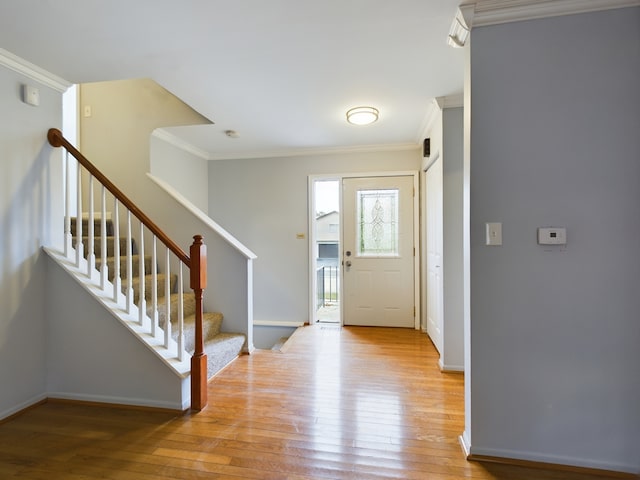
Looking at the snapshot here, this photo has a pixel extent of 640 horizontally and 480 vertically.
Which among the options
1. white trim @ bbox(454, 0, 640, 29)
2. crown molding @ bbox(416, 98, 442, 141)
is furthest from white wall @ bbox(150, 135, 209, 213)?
white trim @ bbox(454, 0, 640, 29)

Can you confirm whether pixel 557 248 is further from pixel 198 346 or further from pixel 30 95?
pixel 30 95

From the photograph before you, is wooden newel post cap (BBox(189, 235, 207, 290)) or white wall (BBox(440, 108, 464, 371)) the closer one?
wooden newel post cap (BBox(189, 235, 207, 290))

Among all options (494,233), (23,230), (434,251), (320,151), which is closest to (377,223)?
(434,251)

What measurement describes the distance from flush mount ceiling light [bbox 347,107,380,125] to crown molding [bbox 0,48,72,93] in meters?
2.21

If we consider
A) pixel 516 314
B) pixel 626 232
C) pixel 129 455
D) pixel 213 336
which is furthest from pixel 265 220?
pixel 626 232

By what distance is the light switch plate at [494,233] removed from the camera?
1.58 meters

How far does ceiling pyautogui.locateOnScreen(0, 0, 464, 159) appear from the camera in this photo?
5.08 feet

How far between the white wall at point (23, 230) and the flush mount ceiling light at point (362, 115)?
228cm

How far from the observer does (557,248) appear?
5.05 ft

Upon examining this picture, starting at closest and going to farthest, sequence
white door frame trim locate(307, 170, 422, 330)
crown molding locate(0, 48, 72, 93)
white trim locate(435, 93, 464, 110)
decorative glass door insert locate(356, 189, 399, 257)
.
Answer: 1. crown molding locate(0, 48, 72, 93)
2. white trim locate(435, 93, 464, 110)
3. white door frame trim locate(307, 170, 422, 330)
4. decorative glass door insert locate(356, 189, 399, 257)

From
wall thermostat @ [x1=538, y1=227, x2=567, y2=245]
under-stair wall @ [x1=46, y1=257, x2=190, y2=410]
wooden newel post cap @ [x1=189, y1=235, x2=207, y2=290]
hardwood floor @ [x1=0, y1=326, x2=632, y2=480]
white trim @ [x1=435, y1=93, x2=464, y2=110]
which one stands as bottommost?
hardwood floor @ [x1=0, y1=326, x2=632, y2=480]

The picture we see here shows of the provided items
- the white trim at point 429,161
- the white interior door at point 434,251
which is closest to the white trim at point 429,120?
the white trim at point 429,161

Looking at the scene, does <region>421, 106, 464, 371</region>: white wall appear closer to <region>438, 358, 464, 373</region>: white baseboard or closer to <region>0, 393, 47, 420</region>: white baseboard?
<region>438, 358, 464, 373</region>: white baseboard

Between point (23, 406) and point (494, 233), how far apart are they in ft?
10.2
